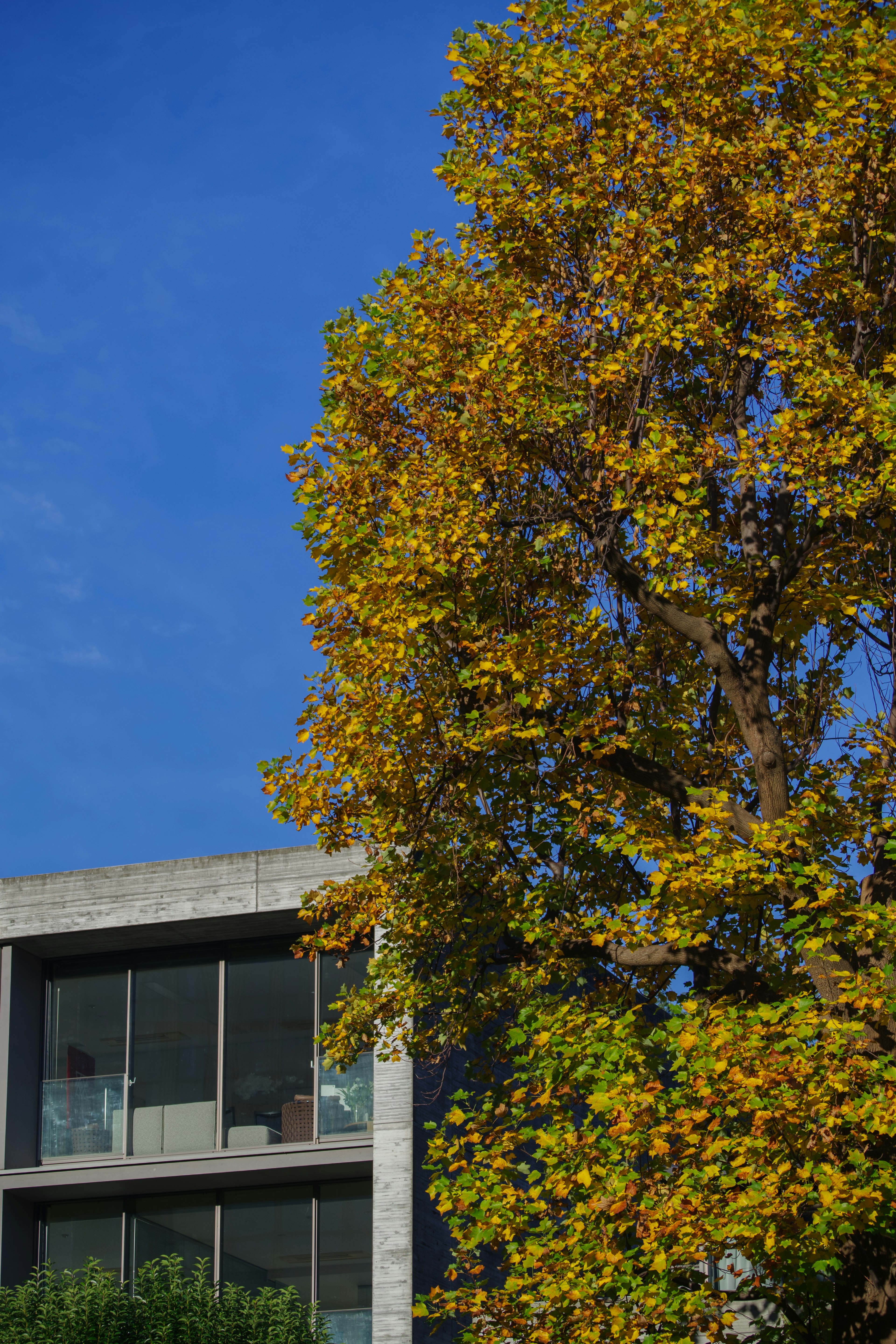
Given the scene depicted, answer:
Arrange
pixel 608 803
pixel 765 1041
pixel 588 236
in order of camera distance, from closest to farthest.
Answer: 1. pixel 765 1041
2. pixel 608 803
3. pixel 588 236

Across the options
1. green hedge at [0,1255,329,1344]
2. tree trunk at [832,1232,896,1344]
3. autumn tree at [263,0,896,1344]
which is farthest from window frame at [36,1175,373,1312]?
tree trunk at [832,1232,896,1344]

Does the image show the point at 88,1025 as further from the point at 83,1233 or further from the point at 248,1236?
the point at 248,1236

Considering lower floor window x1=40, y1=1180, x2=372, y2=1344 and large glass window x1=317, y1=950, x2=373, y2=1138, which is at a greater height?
large glass window x1=317, y1=950, x2=373, y2=1138

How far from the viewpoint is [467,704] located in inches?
412

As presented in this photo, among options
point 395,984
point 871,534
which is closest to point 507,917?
point 395,984

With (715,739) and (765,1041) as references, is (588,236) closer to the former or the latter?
(715,739)

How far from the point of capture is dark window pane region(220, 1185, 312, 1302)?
1669 cm

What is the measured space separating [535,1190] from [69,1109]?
11646 millimetres

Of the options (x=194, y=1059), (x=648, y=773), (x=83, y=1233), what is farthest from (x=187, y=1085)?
(x=648, y=773)

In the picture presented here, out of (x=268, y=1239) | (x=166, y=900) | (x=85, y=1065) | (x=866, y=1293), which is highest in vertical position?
(x=166, y=900)

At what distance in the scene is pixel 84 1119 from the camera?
17.9 metres

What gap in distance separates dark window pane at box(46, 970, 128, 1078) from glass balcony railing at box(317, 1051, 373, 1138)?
134 inches

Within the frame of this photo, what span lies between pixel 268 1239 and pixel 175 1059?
2.77 metres

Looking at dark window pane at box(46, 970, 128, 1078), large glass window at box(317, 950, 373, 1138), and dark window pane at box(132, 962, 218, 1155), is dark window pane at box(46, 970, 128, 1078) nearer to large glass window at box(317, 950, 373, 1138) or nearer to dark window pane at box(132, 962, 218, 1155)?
dark window pane at box(132, 962, 218, 1155)
